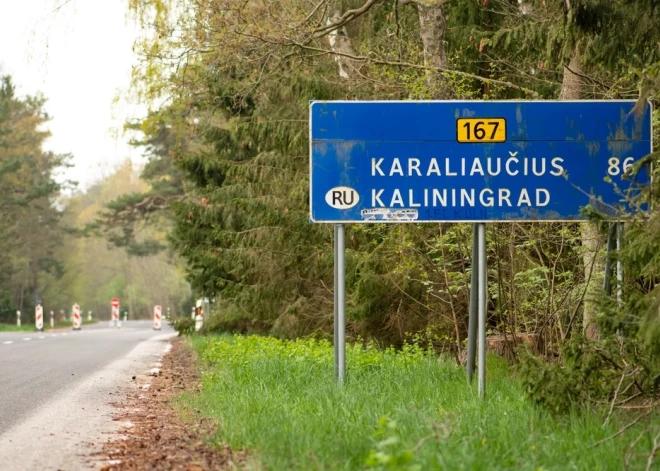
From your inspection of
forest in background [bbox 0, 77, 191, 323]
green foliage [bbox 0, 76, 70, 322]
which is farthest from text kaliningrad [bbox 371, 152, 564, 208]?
green foliage [bbox 0, 76, 70, 322]

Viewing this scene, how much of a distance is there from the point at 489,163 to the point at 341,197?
143 centimetres

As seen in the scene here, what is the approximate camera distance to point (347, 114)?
392 inches

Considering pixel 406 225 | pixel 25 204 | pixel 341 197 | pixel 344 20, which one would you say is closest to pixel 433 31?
pixel 344 20

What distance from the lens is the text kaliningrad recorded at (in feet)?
31.7

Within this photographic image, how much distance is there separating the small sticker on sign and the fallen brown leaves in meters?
2.45

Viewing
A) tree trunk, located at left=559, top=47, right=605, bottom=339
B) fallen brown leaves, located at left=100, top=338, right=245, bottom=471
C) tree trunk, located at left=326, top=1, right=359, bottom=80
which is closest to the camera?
fallen brown leaves, located at left=100, top=338, right=245, bottom=471

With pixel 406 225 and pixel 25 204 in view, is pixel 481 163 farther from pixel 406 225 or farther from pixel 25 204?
pixel 25 204

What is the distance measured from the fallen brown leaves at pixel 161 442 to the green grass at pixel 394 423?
0.16 metres

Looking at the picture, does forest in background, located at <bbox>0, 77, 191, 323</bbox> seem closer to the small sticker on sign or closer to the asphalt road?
the asphalt road

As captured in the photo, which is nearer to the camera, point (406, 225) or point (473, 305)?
point (473, 305)

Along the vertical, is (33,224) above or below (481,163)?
above

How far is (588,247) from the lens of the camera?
1085cm

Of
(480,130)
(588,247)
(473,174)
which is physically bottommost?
(588,247)

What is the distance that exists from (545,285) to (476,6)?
17.3 ft
